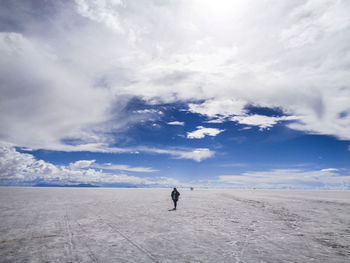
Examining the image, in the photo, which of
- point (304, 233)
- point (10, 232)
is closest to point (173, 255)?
point (304, 233)

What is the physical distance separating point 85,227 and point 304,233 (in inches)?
496

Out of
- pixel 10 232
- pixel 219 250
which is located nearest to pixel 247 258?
pixel 219 250

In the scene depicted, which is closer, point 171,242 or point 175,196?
point 171,242

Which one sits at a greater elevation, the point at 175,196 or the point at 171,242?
the point at 175,196

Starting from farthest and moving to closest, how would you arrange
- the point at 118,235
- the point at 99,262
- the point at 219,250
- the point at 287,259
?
the point at 118,235
the point at 219,250
the point at 287,259
the point at 99,262

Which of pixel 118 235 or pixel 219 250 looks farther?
pixel 118 235

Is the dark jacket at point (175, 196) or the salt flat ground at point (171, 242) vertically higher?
the dark jacket at point (175, 196)

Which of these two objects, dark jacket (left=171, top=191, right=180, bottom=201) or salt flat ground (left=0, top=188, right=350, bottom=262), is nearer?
salt flat ground (left=0, top=188, right=350, bottom=262)

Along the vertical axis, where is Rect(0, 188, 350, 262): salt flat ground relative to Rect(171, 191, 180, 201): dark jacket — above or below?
below

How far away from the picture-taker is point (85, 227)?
13.1m

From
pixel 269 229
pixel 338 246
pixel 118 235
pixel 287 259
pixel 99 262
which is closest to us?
pixel 99 262

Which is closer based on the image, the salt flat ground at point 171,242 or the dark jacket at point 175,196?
the salt flat ground at point 171,242

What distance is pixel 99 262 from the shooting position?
7.41 meters

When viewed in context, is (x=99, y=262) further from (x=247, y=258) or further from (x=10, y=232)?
(x=10, y=232)
